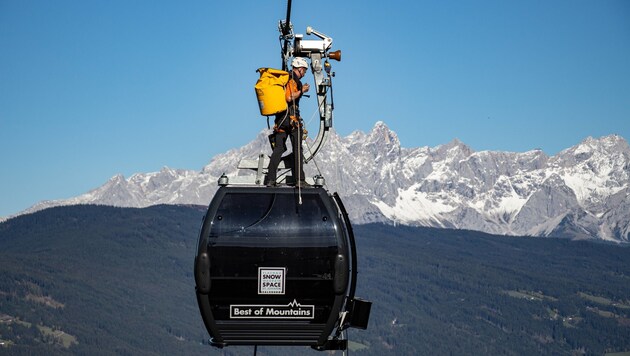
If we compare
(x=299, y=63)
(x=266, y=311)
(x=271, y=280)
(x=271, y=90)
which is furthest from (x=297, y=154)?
(x=266, y=311)

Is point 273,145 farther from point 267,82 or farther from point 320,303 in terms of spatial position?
point 320,303

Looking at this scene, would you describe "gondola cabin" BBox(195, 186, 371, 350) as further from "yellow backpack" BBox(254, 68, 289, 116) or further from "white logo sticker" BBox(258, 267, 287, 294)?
"yellow backpack" BBox(254, 68, 289, 116)

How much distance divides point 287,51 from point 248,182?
1.81 metres

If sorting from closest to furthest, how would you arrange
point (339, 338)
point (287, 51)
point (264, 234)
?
point (264, 234) → point (339, 338) → point (287, 51)

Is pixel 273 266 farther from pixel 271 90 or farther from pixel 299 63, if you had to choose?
pixel 299 63

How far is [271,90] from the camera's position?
13000mm

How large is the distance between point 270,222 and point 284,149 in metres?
1.77

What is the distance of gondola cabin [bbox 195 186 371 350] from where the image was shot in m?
11.9

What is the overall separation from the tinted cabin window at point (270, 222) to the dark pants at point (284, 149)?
2.10 ft

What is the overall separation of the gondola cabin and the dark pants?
25.9 inches

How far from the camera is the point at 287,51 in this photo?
13820mm

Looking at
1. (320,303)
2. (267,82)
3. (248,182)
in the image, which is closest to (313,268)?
(320,303)

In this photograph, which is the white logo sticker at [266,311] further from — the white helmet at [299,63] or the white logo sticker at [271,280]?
the white helmet at [299,63]

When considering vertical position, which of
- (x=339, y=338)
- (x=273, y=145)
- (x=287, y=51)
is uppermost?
(x=287, y=51)
